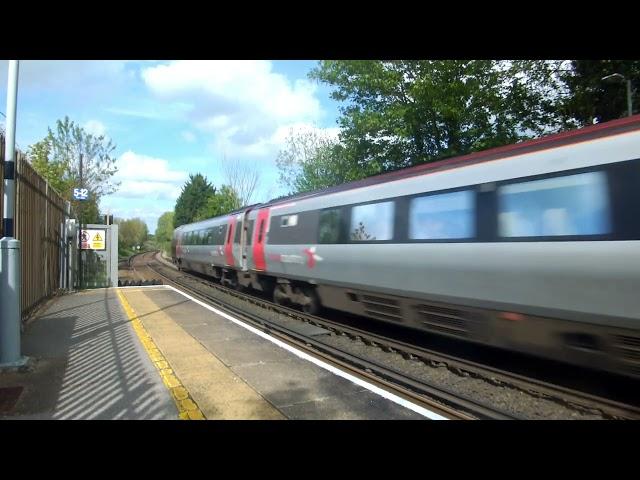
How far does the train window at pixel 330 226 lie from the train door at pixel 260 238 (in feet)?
11.5

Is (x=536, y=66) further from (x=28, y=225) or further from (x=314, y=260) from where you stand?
(x=28, y=225)

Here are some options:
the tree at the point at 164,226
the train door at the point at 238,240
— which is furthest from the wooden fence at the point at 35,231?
the tree at the point at 164,226

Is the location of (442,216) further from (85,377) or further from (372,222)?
(85,377)

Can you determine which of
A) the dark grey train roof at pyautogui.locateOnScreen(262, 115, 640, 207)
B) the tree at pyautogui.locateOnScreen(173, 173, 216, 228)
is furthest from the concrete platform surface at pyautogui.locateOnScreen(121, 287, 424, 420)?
the tree at pyautogui.locateOnScreen(173, 173, 216, 228)

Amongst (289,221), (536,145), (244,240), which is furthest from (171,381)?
(244,240)

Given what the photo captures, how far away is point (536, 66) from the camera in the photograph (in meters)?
18.5

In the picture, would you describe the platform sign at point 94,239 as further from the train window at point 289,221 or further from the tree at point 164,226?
the tree at point 164,226

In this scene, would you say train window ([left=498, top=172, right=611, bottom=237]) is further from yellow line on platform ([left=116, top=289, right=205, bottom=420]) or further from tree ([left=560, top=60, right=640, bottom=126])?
tree ([left=560, top=60, right=640, bottom=126])

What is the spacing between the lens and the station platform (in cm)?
491

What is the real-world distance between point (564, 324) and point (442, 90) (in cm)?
1292

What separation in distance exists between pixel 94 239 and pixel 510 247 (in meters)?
17.0

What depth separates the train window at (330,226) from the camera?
31.8ft

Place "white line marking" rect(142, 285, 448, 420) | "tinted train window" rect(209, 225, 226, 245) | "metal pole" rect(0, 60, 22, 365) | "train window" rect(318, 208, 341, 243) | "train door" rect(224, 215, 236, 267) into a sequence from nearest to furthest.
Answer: "white line marking" rect(142, 285, 448, 420) < "metal pole" rect(0, 60, 22, 365) < "train window" rect(318, 208, 341, 243) < "train door" rect(224, 215, 236, 267) < "tinted train window" rect(209, 225, 226, 245)

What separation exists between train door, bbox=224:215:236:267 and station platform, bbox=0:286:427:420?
7.13 m
